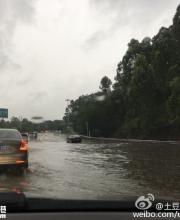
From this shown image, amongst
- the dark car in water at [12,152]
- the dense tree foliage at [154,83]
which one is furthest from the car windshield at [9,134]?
the dense tree foliage at [154,83]

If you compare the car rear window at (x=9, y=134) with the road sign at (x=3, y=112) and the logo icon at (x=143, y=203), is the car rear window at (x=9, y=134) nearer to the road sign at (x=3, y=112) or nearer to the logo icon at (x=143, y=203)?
the logo icon at (x=143, y=203)

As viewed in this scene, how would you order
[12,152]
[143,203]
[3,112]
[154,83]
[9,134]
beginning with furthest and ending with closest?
[3,112]
[154,83]
[9,134]
[12,152]
[143,203]

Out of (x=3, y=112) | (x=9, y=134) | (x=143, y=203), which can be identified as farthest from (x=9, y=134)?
(x=3, y=112)

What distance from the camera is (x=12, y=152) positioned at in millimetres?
16109

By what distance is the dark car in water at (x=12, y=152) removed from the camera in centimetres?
1603

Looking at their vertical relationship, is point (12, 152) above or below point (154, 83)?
below

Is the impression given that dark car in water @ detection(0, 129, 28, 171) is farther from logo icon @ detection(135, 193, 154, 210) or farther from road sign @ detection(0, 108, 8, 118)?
road sign @ detection(0, 108, 8, 118)

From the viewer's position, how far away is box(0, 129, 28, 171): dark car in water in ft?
52.6

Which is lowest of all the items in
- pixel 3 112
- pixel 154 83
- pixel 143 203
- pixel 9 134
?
pixel 143 203

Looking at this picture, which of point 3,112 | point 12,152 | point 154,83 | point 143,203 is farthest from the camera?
point 3,112

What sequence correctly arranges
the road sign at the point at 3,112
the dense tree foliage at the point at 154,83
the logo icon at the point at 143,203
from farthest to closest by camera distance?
1. the road sign at the point at 3,112
2. the dense tree foliage at the point at 154,83
3. the logo icon at the point at 143,203

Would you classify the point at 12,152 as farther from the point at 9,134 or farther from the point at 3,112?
the point at 3,112

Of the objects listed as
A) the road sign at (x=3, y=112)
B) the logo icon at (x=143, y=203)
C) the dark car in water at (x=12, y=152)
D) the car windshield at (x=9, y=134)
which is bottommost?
the logo icon at (x=143, y=203)

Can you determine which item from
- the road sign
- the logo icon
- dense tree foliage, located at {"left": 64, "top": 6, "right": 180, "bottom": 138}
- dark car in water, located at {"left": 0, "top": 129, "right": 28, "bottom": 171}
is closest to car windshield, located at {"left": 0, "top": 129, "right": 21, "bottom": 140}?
dark car in water, located at {"left": 0, "top": 129, "right": 28, "bottom": 171}
